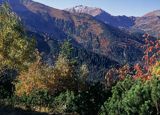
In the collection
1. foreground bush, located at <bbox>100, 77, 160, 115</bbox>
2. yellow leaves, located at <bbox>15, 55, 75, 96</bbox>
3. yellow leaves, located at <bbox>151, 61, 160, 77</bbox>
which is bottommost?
yellow leaves, located at <bbox>15, 55, 75, 96</bbox>

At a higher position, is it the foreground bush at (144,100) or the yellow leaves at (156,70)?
the yellow leaves at (156,70)

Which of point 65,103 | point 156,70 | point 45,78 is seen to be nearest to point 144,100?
point 156,70

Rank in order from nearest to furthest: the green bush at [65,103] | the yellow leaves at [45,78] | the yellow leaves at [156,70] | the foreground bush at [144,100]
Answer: the foreground bush at [144,100]
the yellow leaves at [156,70]
the green bush at [65,103]
the yellow leaves at [45,78]

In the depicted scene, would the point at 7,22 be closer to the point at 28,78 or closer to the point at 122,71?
the point at 122,71

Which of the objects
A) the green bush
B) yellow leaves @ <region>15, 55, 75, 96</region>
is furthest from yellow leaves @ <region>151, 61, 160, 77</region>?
yellow leaves @ <region>15, 55, 75, 96</region>

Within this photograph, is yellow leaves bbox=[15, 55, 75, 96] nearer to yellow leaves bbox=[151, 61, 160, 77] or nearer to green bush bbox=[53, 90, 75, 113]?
green bush bbox=[53, 90, 75, 113]

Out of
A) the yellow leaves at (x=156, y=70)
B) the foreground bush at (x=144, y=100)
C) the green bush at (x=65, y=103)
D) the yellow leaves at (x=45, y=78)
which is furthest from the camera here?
the yellow leaves at (x=45, y=78)

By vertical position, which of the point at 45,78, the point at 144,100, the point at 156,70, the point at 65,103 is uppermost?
the point at 156,70

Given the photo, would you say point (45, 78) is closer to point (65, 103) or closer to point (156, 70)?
point (65, 103)

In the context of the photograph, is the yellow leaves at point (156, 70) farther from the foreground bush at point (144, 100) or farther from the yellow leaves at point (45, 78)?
the yellow leaves at point (45, 78)

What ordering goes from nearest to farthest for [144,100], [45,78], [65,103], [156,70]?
[144,100] < [156,70] < [65,103] < [45,78]

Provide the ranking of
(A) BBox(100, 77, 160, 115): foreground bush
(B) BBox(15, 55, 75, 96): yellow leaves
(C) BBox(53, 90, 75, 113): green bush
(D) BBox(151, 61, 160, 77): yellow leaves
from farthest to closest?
(B) BBox(15, 55, 75, 96): yellow leaves
(C) BBox(53, 90, 75, 113): green bush
(D) BBox(151, 61, 160, 77): yellow leaves
(A) BBox(100, 77, 160, 115): foreground bush

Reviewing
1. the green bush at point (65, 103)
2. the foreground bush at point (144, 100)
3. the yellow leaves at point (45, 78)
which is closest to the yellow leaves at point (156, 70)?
the foreground bush at point (144, 100)

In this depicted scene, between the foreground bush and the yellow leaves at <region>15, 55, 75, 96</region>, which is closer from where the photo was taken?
the foreground bush
